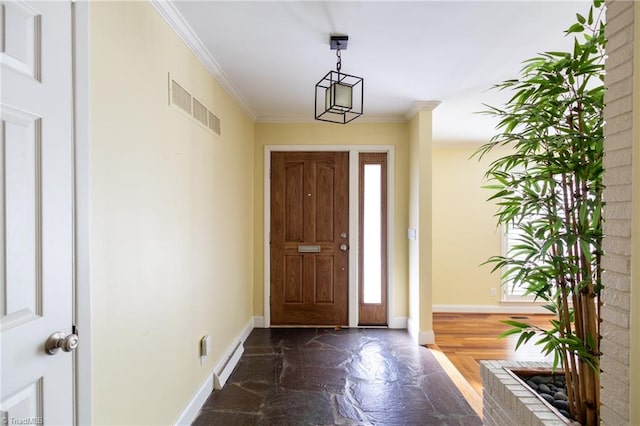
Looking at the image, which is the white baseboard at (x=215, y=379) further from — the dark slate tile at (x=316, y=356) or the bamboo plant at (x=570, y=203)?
the bamboo plant at (x=570, y=203)

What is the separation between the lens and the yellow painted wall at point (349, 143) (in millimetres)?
3939

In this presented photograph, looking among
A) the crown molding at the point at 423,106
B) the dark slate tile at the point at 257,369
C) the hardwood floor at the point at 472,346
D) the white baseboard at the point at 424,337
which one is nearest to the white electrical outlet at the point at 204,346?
the dark slate tile at the point at 257,369

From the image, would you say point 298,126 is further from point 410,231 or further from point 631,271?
point 631,271

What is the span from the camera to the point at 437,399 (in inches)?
95.9

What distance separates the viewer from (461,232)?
4828 millimetres

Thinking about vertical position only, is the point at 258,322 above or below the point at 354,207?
below

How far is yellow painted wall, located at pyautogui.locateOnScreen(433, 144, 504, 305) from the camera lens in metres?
4.80

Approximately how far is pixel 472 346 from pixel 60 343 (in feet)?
12.0

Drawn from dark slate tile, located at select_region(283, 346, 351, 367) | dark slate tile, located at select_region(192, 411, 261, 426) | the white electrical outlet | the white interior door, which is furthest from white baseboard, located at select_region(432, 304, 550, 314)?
the white interior door

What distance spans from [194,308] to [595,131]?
2396 millimetres

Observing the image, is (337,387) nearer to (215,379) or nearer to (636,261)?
(215,379)

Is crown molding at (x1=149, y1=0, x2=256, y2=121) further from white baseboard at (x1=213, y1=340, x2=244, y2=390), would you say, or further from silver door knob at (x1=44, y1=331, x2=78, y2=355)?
white baseboard at (x1=213, y1=340, x2=244, y2=390)

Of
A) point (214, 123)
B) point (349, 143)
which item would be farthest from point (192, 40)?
point (349, 143)

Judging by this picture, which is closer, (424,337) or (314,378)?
(314,378)
